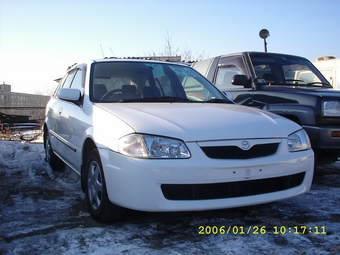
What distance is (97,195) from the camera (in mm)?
3148

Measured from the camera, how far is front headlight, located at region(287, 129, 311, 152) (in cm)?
310

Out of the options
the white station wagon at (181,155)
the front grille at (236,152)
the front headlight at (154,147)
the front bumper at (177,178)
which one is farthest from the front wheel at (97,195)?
the front grille at (236,152)

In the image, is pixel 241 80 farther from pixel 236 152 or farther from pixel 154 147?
pixel 154 147

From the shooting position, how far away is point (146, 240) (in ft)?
8.82

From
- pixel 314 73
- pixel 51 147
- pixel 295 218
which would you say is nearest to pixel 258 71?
pixel 314 73

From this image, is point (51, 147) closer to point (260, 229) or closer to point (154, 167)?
point (154, 167)

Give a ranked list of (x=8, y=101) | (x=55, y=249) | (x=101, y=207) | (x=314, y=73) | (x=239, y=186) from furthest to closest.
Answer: (x=8, y=101), (x=314, y=73), (x=101, y=207), (x=239, y=186), (x=55, y=249)

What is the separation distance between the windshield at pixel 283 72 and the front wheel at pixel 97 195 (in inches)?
112

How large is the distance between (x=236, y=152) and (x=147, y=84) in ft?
5.42

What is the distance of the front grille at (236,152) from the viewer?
2.72 metres

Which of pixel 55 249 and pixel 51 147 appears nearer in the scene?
pixel 55 249

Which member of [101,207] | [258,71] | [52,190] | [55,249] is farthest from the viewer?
[258,71]

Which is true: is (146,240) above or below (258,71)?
below

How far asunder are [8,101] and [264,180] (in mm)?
16840
